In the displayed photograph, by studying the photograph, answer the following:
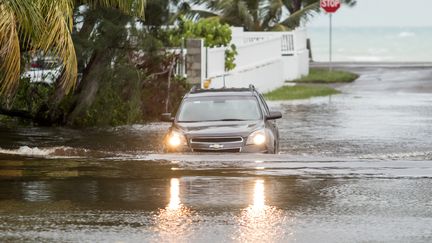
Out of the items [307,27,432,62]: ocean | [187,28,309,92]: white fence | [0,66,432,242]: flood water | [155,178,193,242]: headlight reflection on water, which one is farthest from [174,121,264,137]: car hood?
[307,27,432,62]: ocean

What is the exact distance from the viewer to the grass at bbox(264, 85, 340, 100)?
38281mm

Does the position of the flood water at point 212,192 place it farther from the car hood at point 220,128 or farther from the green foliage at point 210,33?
the green foliage at point 210,33

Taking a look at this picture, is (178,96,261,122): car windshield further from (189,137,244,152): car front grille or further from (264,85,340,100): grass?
(264,85,340,100): grass

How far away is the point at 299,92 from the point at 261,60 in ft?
6.12

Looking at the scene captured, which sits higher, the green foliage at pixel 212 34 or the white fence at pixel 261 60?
the green foliage at pixel 212 34

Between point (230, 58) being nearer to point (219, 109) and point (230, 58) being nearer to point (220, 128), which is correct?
point (219, 109)

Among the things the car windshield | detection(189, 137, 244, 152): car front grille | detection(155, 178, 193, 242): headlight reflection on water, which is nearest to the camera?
detection(155, 178, 193, 242): headlight reflection on water

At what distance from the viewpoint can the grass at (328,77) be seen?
154ft

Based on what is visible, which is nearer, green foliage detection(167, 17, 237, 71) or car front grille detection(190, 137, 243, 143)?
car front grille detection(190, 137, 243, 143)

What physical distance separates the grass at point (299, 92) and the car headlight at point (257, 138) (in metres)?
19.1

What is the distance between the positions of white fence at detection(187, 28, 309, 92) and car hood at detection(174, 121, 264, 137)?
42.0 feet

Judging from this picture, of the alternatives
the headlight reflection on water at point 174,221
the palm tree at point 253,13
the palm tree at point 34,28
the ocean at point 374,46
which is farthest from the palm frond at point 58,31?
the ocean at point 374,46

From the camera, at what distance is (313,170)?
55.8 feet

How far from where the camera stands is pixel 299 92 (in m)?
39.7
